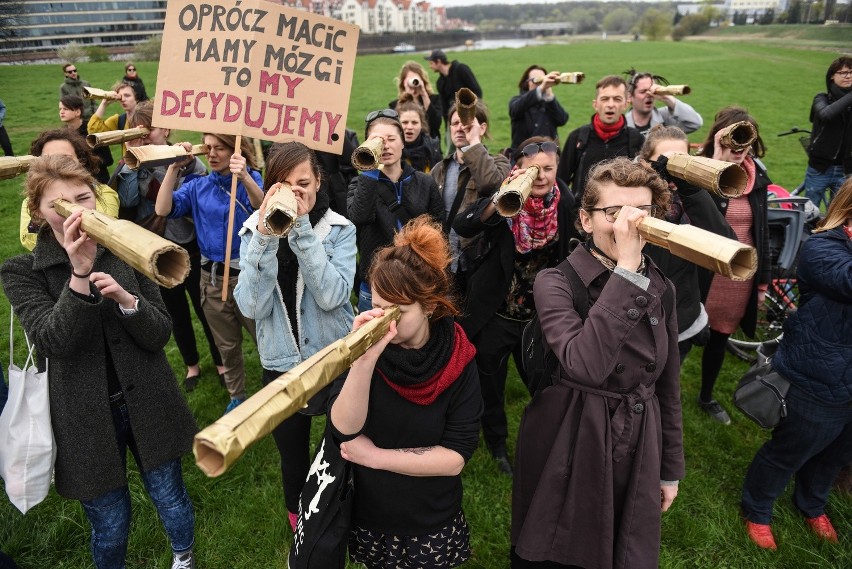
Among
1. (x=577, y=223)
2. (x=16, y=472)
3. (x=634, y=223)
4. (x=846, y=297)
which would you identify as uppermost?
(x=634, y=223)

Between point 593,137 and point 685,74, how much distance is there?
26.6m

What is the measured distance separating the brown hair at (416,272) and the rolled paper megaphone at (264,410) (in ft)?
1.28

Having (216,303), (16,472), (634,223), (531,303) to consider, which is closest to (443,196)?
(531,303)

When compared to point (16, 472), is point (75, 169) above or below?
above

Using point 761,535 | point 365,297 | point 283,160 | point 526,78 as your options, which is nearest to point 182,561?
point 365,297

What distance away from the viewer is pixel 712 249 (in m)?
1.80

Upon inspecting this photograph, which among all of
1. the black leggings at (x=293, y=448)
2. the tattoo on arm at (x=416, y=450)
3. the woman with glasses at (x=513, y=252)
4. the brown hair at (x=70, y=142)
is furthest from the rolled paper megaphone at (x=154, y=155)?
the tattoo on arm at (x=416, y=450)

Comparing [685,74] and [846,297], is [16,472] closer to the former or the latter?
[846,297]

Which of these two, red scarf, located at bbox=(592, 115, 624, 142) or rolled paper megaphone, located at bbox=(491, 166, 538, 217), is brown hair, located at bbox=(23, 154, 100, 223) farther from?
red scarf, located at bbox=(592, 115, 624, 142)

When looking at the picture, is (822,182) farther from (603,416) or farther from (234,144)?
(234,144)

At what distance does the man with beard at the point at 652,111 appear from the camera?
6.04m

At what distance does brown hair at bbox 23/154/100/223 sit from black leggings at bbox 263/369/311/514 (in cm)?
141

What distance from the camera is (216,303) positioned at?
14.1ft

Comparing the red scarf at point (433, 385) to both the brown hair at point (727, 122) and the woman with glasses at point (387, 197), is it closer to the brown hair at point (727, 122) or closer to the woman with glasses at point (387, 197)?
the woman with glasses at point (387, 197)
